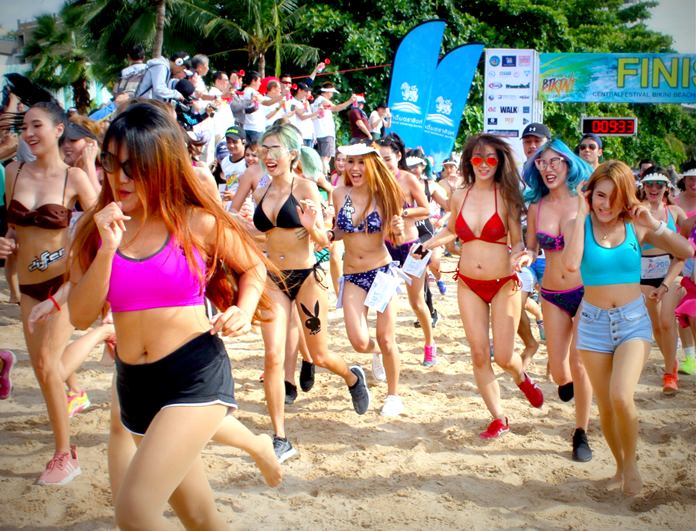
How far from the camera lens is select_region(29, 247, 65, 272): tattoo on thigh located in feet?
16.1

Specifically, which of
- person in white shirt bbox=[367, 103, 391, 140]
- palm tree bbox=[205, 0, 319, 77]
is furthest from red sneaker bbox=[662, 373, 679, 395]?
palm tree bbox=[205, 0, 319, 77]

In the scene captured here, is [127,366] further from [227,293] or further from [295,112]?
[295,112]

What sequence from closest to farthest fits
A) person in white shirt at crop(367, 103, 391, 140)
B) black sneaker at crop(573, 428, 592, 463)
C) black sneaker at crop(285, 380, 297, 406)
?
black sneaker at crop(573, 428, 592, 463) → black sneaker at crop(285, 380, 297, 406) → person in white shirt at crop(367, 103, 391, 140)

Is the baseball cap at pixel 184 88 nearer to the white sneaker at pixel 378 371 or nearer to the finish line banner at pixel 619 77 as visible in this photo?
the white sneaker at pixel 378 371

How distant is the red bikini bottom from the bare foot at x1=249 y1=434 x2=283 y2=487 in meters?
2.57

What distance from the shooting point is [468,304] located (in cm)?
565

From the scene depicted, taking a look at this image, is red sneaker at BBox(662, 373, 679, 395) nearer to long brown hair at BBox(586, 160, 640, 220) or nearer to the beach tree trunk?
long brown hair at BBox(586, 160, 640, 220)

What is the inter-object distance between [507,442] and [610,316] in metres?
1.54

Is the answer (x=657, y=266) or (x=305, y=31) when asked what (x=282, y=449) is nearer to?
(x=657, y=266)

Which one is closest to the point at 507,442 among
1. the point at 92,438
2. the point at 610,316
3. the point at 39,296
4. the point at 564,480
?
the point at 564,480

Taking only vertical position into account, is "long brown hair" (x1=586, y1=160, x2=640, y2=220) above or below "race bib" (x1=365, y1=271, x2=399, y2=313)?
above

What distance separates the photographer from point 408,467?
204 inches

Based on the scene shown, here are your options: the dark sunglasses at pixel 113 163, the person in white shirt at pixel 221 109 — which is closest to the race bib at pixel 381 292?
the dark sunglasses at pixel 113 163

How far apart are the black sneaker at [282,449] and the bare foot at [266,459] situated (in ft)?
5.29
